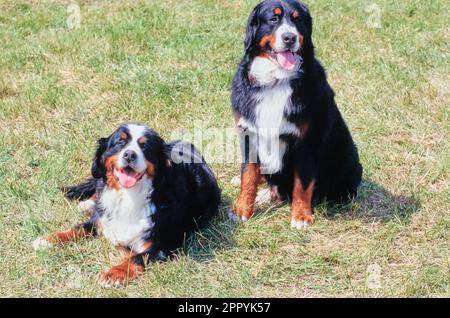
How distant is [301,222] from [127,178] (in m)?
1.21

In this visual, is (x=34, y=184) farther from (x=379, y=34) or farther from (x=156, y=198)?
(x=379, y=34)

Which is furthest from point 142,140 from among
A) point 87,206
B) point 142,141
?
point 87,206

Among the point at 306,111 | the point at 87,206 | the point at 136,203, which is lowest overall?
the point at 87,206

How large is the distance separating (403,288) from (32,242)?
2.24 metres

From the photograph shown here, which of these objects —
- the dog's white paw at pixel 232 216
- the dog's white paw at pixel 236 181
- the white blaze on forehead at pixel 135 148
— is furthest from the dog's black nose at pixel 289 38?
the dog's white paw at pixel 236 181

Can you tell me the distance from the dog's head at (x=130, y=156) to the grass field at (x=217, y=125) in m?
0.49

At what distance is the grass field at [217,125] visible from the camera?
12.5ft

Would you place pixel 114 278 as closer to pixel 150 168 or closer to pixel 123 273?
pixel 123 273

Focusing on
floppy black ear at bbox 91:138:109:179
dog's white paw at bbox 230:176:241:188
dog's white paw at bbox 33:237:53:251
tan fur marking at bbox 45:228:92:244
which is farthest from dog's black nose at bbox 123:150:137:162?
dog's white paw at bbox 230:176:241:188

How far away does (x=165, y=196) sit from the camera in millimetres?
3922

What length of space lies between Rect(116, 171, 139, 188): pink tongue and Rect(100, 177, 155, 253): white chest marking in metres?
0.06

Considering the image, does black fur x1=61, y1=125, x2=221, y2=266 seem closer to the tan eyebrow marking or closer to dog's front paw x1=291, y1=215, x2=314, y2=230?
the tan eyebrow marking

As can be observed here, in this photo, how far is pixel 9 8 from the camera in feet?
27.2

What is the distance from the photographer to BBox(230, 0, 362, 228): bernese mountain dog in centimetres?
400
